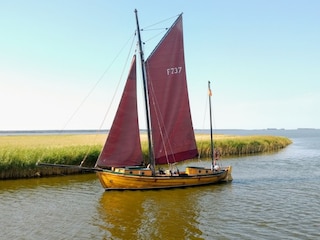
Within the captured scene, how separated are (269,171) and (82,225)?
1114 inches

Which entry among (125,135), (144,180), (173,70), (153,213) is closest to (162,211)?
(153,213)

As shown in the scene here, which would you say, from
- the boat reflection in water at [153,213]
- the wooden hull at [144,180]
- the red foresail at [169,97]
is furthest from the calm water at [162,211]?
the red foresail at [169,97]

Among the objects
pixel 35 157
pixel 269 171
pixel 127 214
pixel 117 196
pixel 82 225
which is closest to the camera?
pixel 82 225

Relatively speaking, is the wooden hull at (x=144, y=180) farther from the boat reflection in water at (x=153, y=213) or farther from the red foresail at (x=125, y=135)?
the red foresail at (x=125, y=135)

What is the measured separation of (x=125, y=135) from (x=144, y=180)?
437 centimetres

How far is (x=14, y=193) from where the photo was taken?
92.4 ft

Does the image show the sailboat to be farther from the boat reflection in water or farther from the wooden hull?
the boat reflection in water

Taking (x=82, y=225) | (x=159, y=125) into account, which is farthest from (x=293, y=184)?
(x=82, y=225)

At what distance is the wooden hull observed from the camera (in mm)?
29047

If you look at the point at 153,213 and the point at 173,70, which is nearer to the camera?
the point at 153,213

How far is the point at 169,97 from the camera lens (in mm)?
31547

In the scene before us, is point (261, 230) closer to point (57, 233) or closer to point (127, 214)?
point (127, 214)

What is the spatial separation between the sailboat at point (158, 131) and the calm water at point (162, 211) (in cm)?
122

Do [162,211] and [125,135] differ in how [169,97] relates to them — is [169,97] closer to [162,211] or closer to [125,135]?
[125,135]
